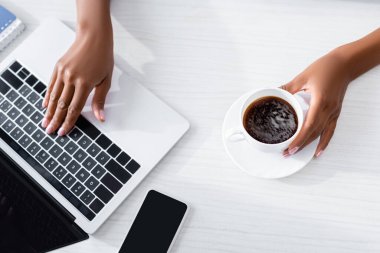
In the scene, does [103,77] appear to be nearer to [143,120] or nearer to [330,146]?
[143,120]

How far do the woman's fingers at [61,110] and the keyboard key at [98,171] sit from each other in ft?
0.27

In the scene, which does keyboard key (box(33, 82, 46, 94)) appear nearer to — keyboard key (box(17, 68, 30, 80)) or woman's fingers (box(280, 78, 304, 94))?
keyboard key (box(17, 68, 30, 80))

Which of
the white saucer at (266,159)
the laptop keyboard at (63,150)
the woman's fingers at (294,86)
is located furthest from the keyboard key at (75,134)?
the woman's fingers at (294,86)

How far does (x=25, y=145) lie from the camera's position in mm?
767

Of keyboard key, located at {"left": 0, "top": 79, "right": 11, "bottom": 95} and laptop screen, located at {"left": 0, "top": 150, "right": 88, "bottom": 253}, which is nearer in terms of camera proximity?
laptop screen, located at {"left": 0, "top": 150, "right": 88, "bottom": 253}

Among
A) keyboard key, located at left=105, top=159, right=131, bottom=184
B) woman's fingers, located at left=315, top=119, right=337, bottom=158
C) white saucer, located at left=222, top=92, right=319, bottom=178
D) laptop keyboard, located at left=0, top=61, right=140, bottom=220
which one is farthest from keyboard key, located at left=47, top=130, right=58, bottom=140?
woman's fingers, located at left=315, top=119, right=337, bottom=158

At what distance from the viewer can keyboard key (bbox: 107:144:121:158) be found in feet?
2.46

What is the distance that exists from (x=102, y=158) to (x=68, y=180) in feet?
0.21

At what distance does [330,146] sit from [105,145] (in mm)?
357

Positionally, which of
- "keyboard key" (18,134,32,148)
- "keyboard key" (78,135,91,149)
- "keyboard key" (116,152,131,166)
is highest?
"keyboard key" (18,134,32,148)

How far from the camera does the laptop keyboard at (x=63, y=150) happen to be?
0.74m

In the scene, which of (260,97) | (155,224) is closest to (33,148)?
(155,224)

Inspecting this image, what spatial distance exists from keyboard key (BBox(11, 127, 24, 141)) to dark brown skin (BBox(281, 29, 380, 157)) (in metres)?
0.43

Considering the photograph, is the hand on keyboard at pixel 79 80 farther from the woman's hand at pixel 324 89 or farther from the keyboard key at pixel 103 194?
the woman's hand at pixel 324 89
